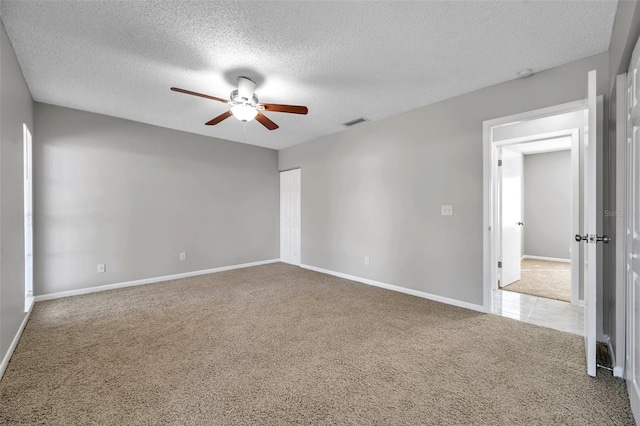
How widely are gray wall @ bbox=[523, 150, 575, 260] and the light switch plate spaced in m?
4.41

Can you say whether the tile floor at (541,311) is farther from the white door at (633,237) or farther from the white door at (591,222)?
the white door at (633,237)

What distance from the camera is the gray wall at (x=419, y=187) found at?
116 inches

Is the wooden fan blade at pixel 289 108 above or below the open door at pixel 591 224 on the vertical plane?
above

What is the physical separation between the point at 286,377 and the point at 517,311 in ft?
9.02

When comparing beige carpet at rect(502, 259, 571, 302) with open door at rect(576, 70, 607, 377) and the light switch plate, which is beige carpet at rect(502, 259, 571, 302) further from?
open door at rect(576, 70, 607, 377)

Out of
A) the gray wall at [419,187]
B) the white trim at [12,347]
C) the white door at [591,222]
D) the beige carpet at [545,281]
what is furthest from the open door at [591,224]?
the white trim at [12,347]

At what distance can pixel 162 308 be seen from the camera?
3271mm

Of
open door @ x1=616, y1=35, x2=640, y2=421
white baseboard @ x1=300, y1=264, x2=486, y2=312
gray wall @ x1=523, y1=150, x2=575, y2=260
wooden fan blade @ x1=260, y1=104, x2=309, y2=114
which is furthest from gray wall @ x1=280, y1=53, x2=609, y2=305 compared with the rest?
gray wall @ x1=523, y1=150, x2=575, y2=260

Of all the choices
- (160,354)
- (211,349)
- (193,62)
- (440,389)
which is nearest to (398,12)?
(193,62)

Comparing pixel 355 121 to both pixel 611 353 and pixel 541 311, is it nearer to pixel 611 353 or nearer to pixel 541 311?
pixel 541 311

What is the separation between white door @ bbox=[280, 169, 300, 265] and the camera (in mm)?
5801

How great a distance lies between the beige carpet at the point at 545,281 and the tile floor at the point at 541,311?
0.28 metres

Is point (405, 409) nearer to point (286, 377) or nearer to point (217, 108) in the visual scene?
point (286, 377)

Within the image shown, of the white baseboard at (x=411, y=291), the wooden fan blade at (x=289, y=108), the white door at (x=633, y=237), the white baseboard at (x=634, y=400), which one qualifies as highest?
the wooden fan blade at (x=289, y=108)
